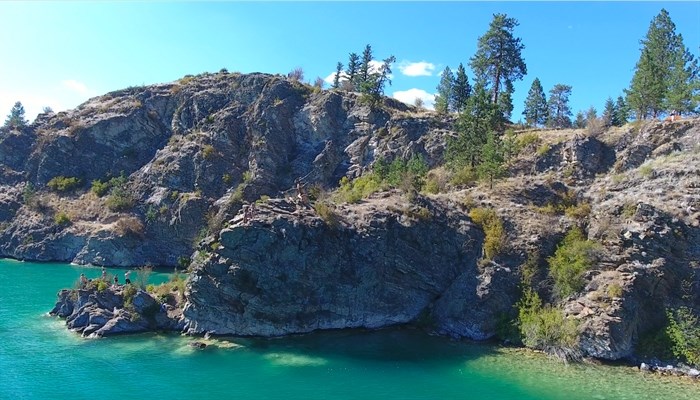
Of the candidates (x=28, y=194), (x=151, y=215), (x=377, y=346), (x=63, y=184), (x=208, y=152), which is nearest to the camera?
(x=377, y=346)

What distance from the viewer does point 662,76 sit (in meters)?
58.6

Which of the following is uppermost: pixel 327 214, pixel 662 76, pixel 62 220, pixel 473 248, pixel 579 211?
pixel 662 76

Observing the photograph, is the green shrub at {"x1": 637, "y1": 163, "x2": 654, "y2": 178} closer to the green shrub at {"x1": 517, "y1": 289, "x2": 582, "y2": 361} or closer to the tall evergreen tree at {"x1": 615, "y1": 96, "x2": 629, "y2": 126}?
the green shrub at {"x1": 517, "y1": 289, "x2": 582, "y2": 361}

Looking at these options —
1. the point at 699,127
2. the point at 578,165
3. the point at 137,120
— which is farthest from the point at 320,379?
the point at 137,120

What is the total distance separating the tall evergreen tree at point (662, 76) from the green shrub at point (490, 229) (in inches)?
1067

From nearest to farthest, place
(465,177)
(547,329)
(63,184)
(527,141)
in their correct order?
1. (547,329)
2. (465,177)
3. (527,141)
4. (63,184)

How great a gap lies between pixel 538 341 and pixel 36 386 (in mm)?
35269

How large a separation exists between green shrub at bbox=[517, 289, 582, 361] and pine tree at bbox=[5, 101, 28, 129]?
108069 millimetres

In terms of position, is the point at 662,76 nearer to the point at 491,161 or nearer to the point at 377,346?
the point at 491,161

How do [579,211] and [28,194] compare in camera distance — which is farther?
[28,194]

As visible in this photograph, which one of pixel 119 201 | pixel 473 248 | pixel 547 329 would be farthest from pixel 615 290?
pixel 119 201

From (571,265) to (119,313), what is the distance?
1514 inches

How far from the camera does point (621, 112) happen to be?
3071 inches

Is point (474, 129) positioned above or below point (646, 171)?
above
